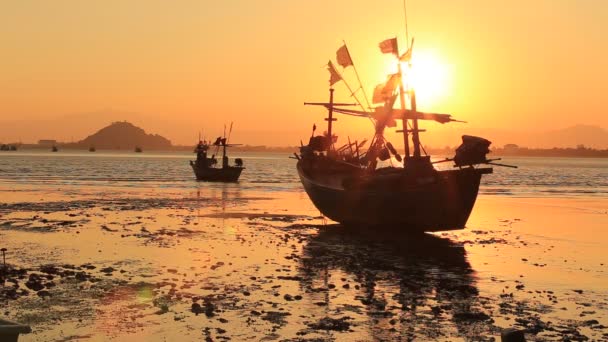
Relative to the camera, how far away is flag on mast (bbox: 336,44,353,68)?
46.2 metres

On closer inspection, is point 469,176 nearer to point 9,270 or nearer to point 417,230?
point 417,230

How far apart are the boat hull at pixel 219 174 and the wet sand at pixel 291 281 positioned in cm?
5593

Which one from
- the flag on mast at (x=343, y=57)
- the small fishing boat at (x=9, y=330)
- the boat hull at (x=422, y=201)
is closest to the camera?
the small fishing boat at (x=9, y=330)

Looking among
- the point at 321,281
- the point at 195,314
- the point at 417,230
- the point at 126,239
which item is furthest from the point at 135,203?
the point at 195,314

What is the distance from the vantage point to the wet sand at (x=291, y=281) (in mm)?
13820

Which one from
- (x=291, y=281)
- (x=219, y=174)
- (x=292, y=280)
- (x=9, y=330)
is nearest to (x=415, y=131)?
(x=292, y=280)

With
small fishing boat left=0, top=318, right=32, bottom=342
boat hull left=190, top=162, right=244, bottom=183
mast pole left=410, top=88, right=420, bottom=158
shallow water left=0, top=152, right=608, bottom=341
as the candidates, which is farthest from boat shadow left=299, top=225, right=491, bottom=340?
boat hull left=190, top=162, right=244, bottom=183

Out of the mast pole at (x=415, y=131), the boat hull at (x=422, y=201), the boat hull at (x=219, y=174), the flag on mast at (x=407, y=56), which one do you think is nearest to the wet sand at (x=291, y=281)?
the boat hull at (x=422, y=201)

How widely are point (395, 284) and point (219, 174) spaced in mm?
79106

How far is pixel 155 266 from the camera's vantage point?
21859 mm

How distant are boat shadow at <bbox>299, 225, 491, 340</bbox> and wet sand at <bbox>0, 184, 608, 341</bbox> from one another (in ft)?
0.20

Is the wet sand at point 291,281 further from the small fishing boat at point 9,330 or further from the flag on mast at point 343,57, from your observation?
the flag on mast at point 343,57

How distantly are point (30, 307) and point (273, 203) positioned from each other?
4186 cm

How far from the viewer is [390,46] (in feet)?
137
